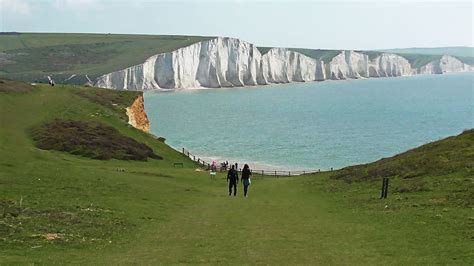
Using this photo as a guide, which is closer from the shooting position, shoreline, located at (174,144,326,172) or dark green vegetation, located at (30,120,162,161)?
dark green vegetation, located at (30,120,162,161)

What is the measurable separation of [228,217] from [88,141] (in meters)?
34.4

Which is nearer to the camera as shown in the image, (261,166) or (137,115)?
(261,166)

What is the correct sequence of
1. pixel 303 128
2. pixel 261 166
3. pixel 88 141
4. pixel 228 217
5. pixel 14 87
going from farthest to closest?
pixel 303 128 → pixel 261 166 → pixel 14 87 → pixel 88 141 → pixel 228 217

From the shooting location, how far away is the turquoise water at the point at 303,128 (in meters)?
90.9

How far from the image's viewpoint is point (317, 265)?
1349cm

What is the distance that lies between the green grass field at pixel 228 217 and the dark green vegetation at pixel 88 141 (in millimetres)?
9209

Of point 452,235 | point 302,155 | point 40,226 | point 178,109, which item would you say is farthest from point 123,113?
point 178,109

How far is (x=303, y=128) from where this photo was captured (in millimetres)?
127312

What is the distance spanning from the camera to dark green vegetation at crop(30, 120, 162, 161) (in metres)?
51.5

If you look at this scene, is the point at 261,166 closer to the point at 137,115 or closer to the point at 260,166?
the point at 260,166

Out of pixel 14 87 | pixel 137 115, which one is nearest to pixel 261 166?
pixel 137 115

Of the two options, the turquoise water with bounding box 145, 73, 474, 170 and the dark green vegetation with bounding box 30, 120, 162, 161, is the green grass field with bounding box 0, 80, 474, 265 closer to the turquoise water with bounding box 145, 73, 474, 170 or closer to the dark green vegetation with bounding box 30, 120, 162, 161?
the dark green vegetation with bounding box 30, 120, 162, 161

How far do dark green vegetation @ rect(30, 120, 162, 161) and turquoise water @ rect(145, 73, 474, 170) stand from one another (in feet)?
86.4

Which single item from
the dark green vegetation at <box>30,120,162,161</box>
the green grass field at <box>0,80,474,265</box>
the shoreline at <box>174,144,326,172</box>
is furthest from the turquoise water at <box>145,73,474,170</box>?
the green grass field at <box>0,80,474,265</box>
